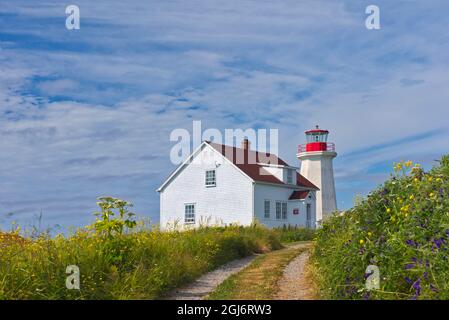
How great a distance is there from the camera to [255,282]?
38.5ft

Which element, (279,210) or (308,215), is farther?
(308,215)

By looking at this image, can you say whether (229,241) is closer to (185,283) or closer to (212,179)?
(185,283)

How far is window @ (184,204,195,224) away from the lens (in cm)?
3647

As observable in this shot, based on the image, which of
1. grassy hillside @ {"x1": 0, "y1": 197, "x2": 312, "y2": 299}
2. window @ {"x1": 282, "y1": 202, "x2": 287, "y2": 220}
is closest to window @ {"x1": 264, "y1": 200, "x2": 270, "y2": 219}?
window @ {"x1": 282, "y1": 202, "x2": 287, "y2": 220}

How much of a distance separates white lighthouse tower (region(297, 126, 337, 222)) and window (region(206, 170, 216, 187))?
929 cm

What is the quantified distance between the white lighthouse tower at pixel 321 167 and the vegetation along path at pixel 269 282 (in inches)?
1004

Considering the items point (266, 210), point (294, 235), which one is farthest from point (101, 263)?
point (266, 210)

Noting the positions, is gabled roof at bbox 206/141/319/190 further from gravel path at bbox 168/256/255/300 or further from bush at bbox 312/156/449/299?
bush at bbox 312/156/449/299

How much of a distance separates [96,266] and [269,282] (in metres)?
3.83

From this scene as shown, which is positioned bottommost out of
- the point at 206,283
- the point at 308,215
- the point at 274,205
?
the point at 206,283

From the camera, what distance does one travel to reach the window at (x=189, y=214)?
36469mm

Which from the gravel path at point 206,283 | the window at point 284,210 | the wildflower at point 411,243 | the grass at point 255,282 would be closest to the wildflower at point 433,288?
the wildflower at point 411,243

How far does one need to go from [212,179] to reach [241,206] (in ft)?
9.54

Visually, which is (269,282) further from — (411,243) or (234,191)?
(234,191)
